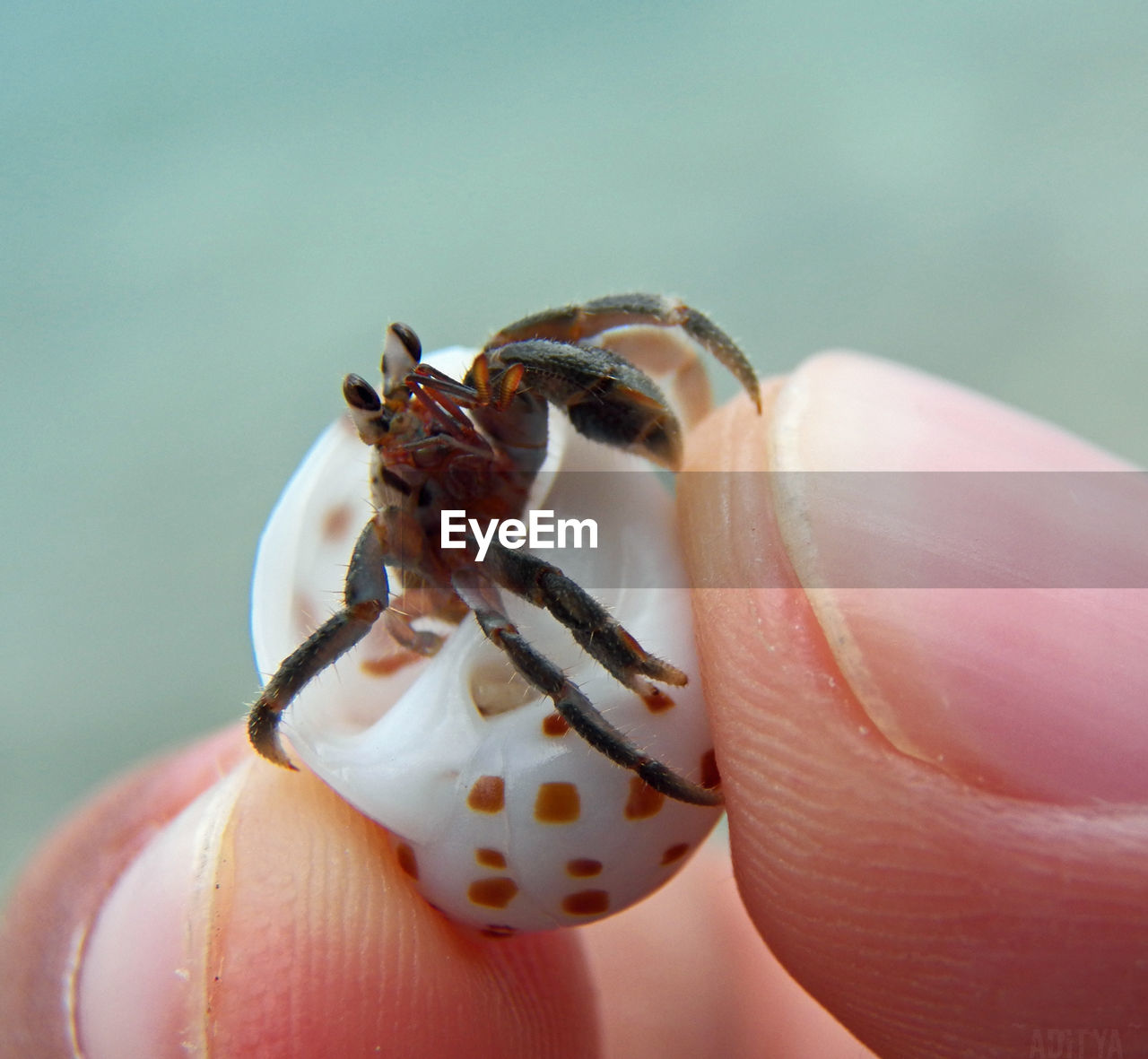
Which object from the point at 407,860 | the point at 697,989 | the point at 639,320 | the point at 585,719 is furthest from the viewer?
the point at 697,989

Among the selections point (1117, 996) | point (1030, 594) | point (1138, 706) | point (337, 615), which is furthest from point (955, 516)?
point (337, 615)

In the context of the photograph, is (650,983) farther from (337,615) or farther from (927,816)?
(337,615)

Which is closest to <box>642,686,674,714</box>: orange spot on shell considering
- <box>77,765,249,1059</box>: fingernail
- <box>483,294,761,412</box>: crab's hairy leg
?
<box>483,294,761,412</box>: crab's hairy leg

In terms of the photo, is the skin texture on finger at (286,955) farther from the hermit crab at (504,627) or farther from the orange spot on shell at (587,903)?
the orange spot on shell at (587,903)

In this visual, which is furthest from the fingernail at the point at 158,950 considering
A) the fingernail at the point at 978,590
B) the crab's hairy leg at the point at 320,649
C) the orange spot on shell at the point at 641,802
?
the fingernail at the point at 978,590

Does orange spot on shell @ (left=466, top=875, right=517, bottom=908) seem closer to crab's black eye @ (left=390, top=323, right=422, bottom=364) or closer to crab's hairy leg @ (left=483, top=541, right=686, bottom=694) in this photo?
crab's hairy leg @ (left=483, top=541, right=686, bottom=694)

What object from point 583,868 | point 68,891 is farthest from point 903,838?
point 68,891

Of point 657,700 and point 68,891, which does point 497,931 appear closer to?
point 657,700
